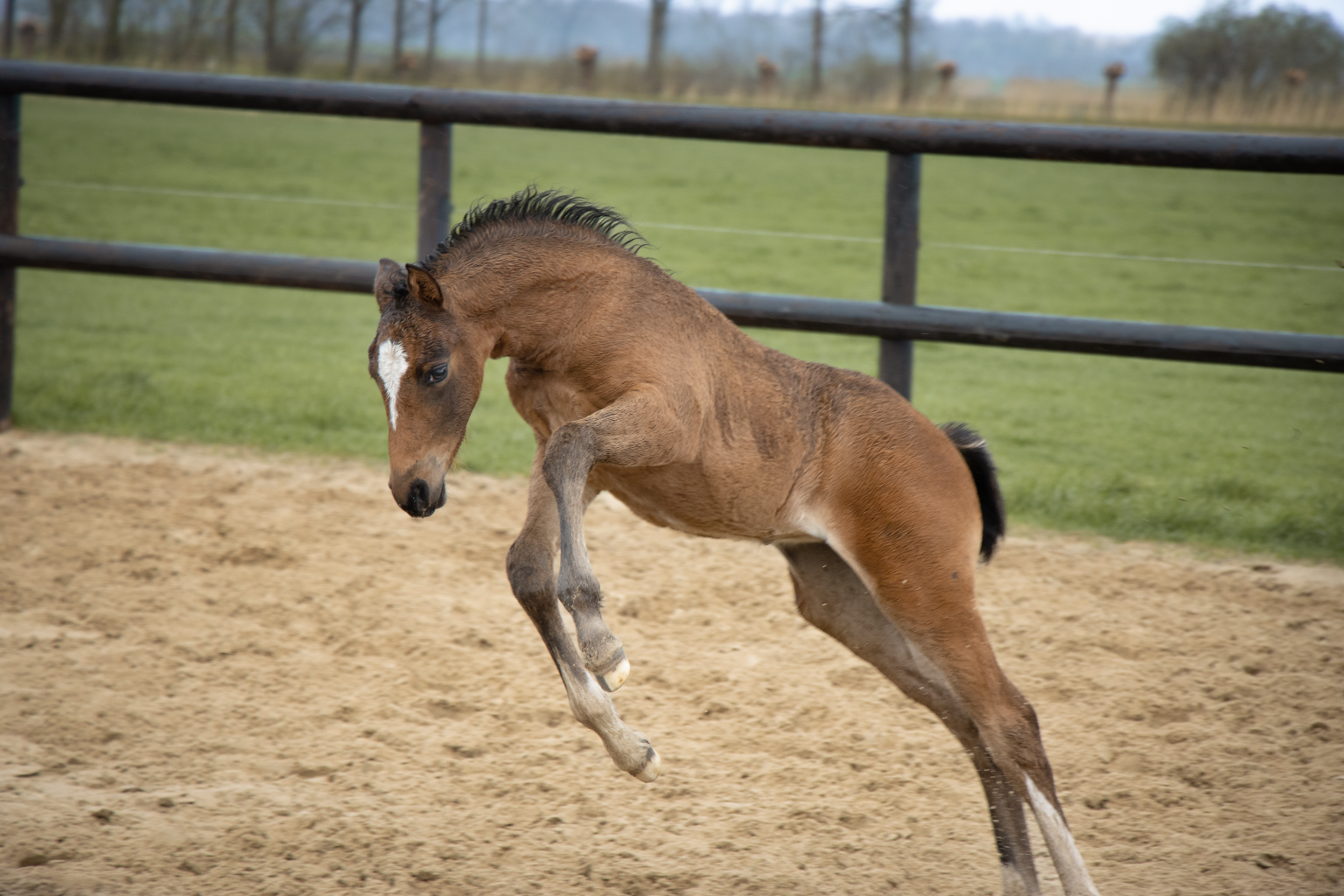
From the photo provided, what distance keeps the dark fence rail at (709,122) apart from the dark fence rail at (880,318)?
1.91 ft

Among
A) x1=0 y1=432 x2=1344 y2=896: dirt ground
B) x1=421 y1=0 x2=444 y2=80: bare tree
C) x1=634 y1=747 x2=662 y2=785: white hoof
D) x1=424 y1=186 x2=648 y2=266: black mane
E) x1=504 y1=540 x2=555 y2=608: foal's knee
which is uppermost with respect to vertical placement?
x1=421 y1=0 x2=444 y2=80: bare tree

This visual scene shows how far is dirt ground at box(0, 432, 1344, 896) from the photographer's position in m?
2.72

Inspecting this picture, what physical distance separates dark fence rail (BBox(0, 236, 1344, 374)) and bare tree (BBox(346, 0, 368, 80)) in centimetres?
2282

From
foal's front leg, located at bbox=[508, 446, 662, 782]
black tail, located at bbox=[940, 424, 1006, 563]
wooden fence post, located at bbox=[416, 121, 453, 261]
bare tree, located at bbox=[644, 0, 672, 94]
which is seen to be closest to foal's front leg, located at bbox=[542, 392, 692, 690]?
foal's front leg, located at bbox=[508, 446, 662, 782]

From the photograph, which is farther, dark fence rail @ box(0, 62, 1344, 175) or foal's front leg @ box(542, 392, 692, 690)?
dark fence rail @ box(0, 62, 1344, 175)

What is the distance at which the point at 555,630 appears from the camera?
264 cm

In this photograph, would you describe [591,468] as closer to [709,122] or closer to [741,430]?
[741,430]

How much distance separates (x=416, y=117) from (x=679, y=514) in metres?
2.80

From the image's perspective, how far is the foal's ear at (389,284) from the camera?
7.81 feet

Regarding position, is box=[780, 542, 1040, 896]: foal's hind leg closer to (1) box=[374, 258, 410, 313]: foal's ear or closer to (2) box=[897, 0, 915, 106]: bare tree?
(1) box=[374, 258, 410, 313]: foal's ear

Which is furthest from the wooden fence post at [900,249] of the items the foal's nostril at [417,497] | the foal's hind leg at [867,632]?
the foal's nostril at [417,497]

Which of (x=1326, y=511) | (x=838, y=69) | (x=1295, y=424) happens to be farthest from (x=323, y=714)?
(x=838, y=69)

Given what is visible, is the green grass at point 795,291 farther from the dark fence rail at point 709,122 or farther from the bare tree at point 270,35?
the bare tree at point 270,35

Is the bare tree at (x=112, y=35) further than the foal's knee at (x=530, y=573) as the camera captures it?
Yes
